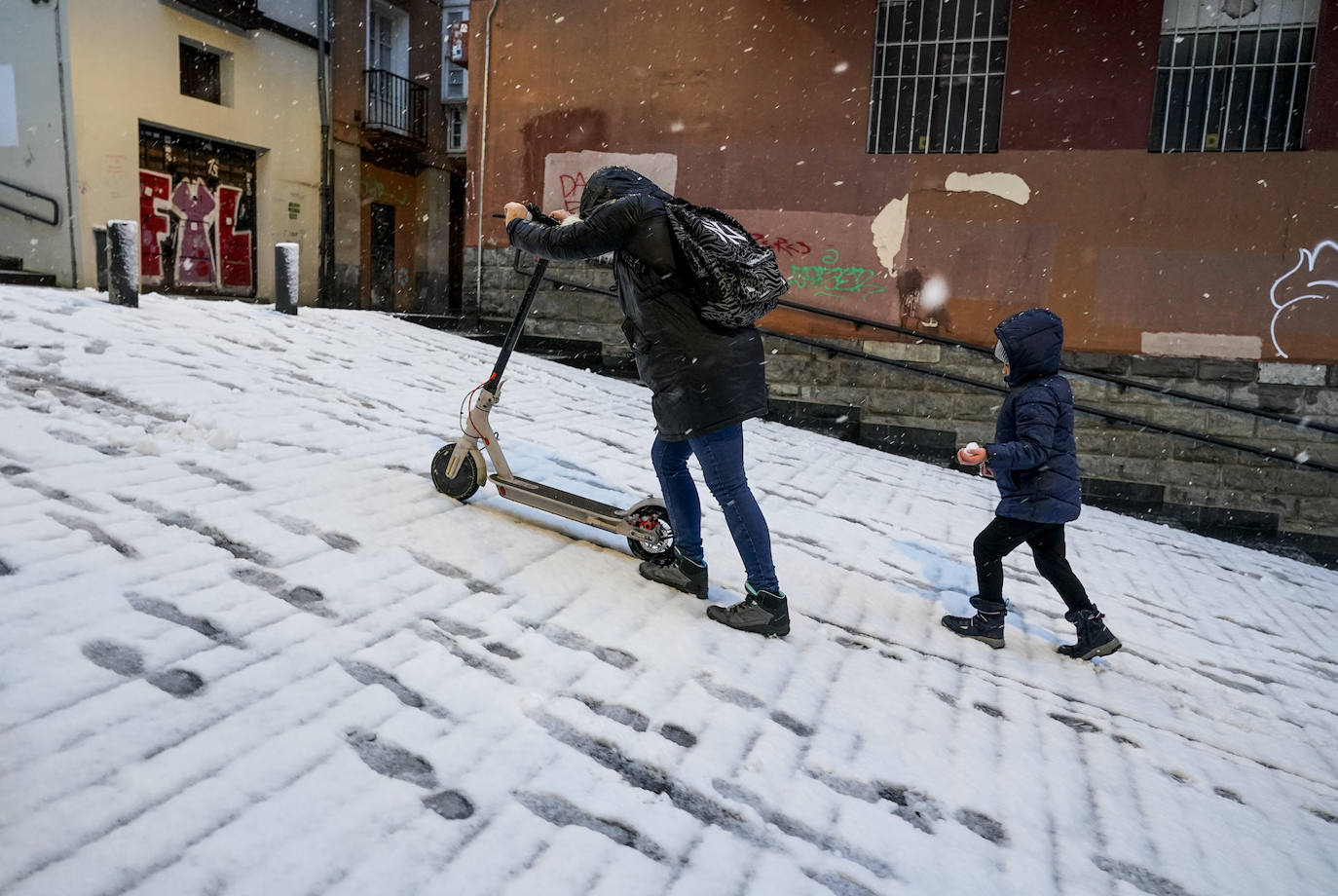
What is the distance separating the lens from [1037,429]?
3463 millimetres

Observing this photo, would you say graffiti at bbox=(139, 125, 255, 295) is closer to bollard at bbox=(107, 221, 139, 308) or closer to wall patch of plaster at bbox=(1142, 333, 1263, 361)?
bollard at bbox=(107, 221, 139, 308)

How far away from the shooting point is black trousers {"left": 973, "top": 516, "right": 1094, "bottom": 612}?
11.8 feet

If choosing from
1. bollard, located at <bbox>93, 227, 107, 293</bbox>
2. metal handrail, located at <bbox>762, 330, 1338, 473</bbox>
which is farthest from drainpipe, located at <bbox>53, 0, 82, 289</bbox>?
metal handrail, located at <bbox>762, 330, 1338, 473</bbox>

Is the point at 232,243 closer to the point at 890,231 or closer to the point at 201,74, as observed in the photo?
the point at 201,74

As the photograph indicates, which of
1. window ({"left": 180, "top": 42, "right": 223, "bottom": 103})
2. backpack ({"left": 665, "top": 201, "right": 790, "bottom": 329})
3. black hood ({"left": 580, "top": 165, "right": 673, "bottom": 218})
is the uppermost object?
window ({"left": 180, "top": 42, "right": 223, "bottom": 103})

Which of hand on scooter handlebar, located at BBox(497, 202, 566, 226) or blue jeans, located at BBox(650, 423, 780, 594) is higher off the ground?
hand on scooter handlebar, located at BBox(497, 202, 566, 226)

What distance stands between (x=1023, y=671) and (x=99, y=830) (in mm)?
3134

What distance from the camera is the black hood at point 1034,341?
3.47 metres

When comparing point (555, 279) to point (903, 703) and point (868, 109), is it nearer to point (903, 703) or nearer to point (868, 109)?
point (868, 109)

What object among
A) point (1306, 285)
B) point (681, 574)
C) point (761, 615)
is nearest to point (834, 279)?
point (1306, 285)

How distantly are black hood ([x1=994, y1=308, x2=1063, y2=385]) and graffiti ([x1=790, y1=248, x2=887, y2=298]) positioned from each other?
5.40 meters

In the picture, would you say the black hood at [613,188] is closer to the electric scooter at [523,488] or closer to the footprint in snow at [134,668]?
the electric scooter at [523,488]

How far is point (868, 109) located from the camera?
884cm

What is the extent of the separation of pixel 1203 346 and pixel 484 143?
8.12m
